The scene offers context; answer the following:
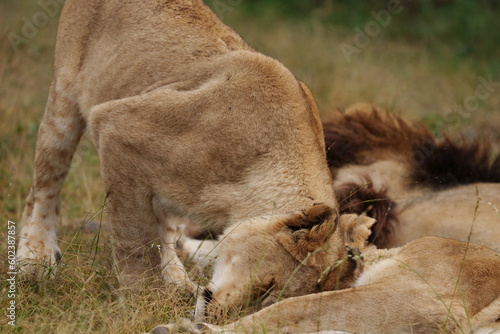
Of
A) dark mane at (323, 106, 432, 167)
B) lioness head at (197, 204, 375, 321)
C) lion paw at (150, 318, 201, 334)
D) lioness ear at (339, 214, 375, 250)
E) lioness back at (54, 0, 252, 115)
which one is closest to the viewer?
lion paw at (150, 318, 201, 334)

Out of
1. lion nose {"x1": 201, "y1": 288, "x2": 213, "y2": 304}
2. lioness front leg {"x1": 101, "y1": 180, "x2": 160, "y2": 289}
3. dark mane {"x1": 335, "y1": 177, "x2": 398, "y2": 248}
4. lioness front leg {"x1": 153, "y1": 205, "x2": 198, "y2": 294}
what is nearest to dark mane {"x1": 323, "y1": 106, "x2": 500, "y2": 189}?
dark mane {"x1": 335, "y1": 177, "x2": 398, "y2": 248}

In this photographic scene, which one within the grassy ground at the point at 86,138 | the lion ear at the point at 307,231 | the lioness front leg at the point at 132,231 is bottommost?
the grassy ground at the point at 86,138

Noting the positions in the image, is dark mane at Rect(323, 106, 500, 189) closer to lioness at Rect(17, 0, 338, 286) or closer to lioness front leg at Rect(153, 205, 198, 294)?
lioness front leg at Rect(153, 205, 198, 294)

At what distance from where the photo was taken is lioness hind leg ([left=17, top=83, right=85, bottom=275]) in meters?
4.27

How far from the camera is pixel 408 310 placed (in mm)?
3002

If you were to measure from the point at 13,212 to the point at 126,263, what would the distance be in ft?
6.01

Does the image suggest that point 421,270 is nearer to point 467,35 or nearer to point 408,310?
point 408,310

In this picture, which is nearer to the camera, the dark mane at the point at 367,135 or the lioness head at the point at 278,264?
the lioness head at the point at 278,264

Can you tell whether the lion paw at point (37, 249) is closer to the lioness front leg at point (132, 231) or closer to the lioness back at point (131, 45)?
the lioness front leg at point (132, 231)

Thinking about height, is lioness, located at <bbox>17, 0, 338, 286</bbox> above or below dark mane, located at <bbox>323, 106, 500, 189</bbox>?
above

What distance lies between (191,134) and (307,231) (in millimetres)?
683

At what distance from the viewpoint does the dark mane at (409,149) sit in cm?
499

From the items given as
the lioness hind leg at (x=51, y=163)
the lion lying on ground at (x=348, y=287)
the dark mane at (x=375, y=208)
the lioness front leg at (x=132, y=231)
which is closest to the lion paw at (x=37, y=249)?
the lioness hind leg at (x=51, y=163)

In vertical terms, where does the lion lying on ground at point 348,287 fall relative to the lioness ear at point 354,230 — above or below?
above
